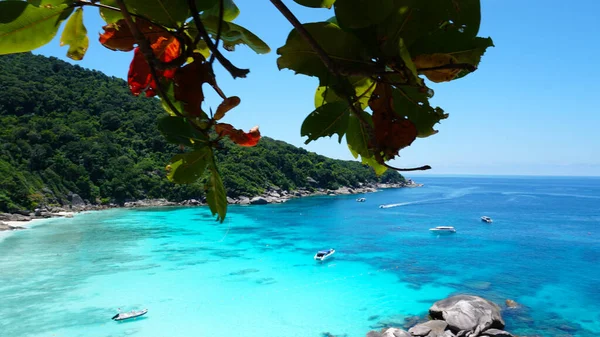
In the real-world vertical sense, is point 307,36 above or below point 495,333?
above

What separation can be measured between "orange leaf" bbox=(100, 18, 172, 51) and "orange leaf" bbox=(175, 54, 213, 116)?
45 millimetres

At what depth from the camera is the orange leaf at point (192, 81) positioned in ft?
1.33

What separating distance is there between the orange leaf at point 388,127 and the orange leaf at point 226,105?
0.50 feet

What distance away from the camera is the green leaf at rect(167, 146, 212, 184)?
0.44 meters

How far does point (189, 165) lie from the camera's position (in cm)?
45

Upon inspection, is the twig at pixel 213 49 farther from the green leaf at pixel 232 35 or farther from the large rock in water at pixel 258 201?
the large rock in water at pixel 258 201

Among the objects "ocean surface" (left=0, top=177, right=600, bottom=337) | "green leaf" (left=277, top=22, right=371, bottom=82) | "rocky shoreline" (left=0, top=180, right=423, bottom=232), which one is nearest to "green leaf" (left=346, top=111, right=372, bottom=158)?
"green leaf" (left=277, top=22, right=371, bottom=82)

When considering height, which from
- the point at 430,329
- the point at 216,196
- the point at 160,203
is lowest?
the point at 430,329

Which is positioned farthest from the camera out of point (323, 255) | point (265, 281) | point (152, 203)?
point (152, 203)

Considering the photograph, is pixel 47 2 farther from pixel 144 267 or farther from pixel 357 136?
pixel 144 267

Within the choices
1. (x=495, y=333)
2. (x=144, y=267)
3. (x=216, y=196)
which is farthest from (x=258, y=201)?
(x=216, y=196)

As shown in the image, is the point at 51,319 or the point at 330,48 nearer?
the point at 330,48

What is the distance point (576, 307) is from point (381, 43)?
14.8 metres

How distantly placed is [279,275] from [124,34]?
15.4 metres
